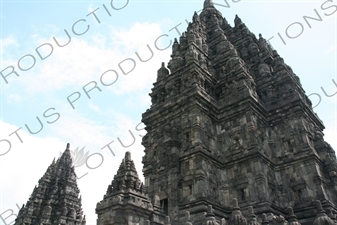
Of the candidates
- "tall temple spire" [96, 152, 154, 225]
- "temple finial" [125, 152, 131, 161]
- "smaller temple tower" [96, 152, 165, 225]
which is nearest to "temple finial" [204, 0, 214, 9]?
"temple finial" [125, 152, 131, 161]

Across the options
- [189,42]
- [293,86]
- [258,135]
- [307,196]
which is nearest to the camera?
[307,196]

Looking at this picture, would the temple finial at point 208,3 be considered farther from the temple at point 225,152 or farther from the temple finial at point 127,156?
the temple finial at point 127,156

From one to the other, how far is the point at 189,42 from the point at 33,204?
33705mm

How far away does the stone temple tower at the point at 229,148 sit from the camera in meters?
20.1

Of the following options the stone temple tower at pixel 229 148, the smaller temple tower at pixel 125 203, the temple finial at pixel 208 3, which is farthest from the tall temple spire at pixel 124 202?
the temple finial at pixel 208 3

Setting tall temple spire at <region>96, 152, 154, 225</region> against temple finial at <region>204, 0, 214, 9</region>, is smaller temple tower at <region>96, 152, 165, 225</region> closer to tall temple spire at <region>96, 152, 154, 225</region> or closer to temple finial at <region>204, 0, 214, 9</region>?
tall temple spire at <region>96, 152, 154, 225</region>

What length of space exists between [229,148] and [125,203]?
11910 millimetres

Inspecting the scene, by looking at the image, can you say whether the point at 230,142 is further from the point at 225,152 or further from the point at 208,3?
the point at 208,3

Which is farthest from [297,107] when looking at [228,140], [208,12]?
[208,12]

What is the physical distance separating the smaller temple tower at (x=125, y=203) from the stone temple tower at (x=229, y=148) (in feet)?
0.37

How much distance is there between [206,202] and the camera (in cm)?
1931

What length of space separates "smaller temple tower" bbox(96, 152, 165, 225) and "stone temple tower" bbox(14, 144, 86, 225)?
106ft

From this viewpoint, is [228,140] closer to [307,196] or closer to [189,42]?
[307,196]

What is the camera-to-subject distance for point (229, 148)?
23766mm
